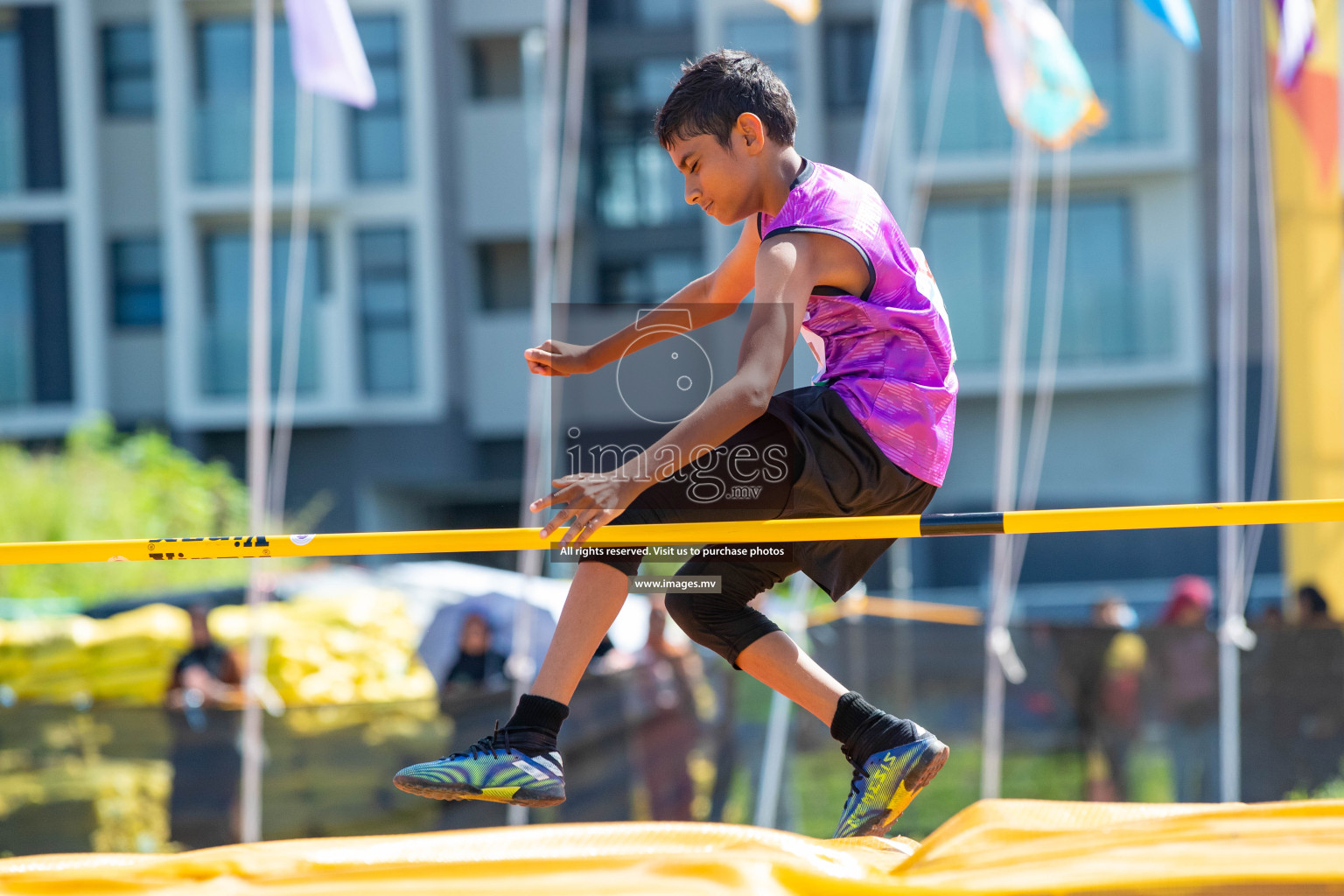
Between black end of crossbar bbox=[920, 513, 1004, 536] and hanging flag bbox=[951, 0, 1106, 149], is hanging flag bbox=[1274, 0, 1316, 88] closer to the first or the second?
hanging flag bbox=[951, 0, 1106, 149]

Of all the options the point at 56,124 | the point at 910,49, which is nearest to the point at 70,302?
the point at 56,124

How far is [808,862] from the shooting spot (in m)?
1.93

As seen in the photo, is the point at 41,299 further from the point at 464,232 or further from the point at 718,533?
the point at 718,533

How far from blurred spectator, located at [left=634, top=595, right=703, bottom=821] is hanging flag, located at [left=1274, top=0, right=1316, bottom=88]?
2.91 m

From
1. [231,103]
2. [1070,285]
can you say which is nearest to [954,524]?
[1070,285]

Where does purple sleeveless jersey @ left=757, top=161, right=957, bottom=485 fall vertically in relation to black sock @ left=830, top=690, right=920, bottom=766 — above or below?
above

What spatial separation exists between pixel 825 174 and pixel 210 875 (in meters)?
1.59

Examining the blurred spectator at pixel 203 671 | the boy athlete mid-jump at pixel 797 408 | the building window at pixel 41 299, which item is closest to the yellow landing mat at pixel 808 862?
the boy athlete mid-jump at pixel 797 408

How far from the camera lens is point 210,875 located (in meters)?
2.14

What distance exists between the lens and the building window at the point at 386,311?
14844 millimetres

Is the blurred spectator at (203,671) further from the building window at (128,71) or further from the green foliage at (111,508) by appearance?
the building window at (128,71)

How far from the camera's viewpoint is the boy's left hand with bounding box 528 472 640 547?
196 cm

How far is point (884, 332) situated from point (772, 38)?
12.5 meters

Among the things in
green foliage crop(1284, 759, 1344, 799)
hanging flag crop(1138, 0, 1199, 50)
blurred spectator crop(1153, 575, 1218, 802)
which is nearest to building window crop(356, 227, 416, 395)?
blurred spectator crop(1153, 575, 1218, 802)
